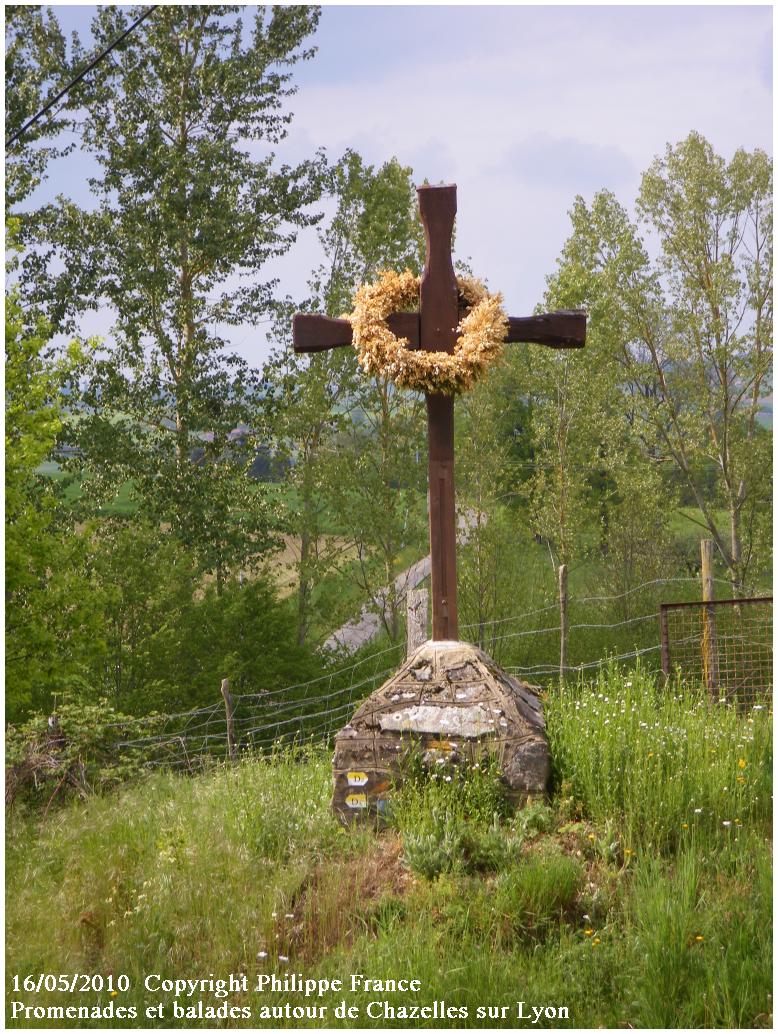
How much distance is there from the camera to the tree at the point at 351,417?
19.2m

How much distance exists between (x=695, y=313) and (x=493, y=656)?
7.80 m

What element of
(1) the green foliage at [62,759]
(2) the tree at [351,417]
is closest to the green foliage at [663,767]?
(1) the green foliage at [62,759]

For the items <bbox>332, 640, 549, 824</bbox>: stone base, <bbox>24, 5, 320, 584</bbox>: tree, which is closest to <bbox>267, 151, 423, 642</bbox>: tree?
<bbox>24, 5, 320, 584</bbox>: tree

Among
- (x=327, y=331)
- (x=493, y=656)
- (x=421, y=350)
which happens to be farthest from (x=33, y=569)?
(x=493, y=656)

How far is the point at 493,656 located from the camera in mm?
21156

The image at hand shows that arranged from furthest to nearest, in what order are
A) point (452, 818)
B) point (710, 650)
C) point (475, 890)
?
point (710, 650) → point (452, 818) → point (475, 890)

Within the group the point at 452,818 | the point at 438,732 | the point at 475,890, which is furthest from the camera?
the point at 438,732

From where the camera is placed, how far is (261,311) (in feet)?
64.0

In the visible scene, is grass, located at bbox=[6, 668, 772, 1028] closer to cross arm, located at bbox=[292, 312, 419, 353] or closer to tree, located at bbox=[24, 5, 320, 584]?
cross arm, located at bbox=[292, 312, 419, 353]

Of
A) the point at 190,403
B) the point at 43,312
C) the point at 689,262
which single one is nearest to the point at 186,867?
the point at 190,403

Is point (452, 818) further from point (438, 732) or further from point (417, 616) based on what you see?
point (417, 616)

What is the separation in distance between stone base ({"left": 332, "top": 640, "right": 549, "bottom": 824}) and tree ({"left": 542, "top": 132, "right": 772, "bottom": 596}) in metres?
14.1

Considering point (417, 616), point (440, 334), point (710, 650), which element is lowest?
point (710, 650)

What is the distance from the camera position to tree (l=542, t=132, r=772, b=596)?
20.4 m
